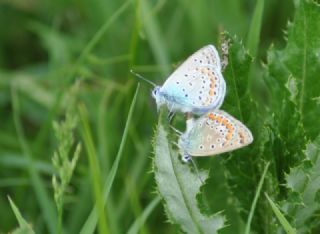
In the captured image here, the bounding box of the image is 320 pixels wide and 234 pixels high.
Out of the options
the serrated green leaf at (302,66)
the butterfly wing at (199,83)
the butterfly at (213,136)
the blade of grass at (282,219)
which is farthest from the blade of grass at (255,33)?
the blade of grass at (282,219)

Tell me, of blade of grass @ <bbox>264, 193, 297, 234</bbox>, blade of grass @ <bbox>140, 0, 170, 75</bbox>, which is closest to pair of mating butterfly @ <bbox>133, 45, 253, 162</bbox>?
blade of grass @ <bbox>264, 193, 297, 234</bbox>

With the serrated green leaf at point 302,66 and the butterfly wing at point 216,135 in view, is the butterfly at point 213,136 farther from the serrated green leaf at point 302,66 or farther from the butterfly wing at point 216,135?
the serrated green leaf at point 302,66

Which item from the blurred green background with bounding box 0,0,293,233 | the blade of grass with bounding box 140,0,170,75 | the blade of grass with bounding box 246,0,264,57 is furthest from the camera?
the blade of grass with bounding box 140,0,170,75

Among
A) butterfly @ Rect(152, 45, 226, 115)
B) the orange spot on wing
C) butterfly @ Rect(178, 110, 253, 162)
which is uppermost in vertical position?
butterfly @ Rect(152, 45, 226, 115)

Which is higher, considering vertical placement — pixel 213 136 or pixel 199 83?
pixel 199 83

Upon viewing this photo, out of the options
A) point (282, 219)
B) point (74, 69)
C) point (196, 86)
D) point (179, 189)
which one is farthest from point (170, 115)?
point (74, 69)

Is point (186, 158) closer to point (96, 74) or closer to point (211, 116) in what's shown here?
point (211, 116)

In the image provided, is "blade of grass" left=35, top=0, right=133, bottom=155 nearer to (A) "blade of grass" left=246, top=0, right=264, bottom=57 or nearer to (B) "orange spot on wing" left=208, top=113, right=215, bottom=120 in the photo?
(A) "blade of grass" left=246, top=0, right=264, bottom=57

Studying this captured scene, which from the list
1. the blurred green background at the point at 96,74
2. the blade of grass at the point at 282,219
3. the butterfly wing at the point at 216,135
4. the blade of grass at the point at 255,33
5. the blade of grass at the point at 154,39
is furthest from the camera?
the blade of grass at the point at 154,39
